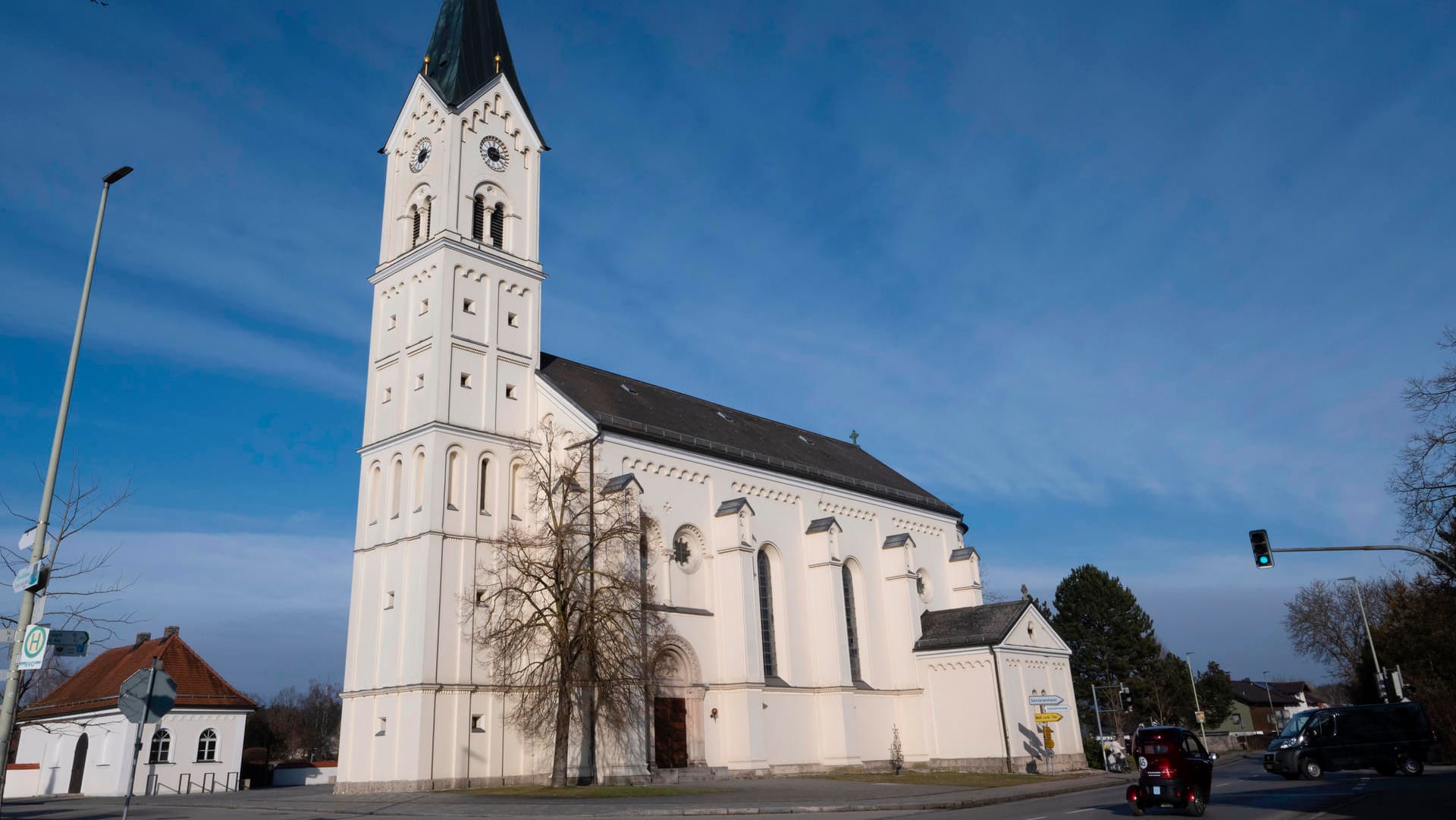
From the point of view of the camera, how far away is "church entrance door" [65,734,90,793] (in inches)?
1537

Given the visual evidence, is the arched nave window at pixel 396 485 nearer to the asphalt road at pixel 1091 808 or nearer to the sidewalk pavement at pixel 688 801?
the sidewalk pavement at pixel 688 801

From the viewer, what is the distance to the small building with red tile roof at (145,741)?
37812 mm

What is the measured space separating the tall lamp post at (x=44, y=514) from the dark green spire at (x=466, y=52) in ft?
77.3

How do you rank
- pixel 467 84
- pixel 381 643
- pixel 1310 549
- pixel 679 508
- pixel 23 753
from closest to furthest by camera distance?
pixel 1310 549, pixel 381 643, pixel 679 508, pixel 467 84, pixel 23 753

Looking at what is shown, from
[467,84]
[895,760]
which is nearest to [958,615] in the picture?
[895,760]

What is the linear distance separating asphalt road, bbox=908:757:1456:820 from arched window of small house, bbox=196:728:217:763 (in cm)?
3184

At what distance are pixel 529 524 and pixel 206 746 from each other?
1837cm

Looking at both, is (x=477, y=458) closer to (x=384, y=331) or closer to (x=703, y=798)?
(x=384, y=331)

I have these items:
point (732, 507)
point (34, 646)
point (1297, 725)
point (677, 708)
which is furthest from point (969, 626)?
point (34, 646)

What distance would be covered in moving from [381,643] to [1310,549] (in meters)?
26.1

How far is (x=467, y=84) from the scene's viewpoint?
124 feet

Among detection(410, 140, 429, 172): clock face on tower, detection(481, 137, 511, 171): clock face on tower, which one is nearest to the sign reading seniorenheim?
detection(481, 137, 511, 171): clock face on tower

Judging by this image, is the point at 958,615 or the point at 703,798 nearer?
the point at 703,798

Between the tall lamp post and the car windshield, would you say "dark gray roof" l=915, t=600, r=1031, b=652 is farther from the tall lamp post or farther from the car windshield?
the tall lamp post
